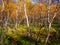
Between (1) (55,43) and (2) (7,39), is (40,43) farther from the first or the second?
(2) (7,39)

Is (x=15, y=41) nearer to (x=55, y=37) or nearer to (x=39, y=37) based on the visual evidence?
(x=39, y=37)

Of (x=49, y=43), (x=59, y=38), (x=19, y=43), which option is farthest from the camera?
(x=59, y=38)

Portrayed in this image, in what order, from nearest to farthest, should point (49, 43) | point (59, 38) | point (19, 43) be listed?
1. point (19, 43)
2. point (49, 43)
3. point (59, 38)

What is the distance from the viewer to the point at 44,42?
14.0 meters

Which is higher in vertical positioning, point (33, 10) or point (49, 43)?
point (33, 10)

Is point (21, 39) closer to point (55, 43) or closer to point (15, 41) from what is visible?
point (15, 41)

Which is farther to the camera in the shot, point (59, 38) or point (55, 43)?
point (59, 38)

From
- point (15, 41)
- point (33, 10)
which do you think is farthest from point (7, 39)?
point (33, 10)

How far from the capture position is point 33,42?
1362cm

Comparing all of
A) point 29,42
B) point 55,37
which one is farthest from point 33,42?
point 55,37

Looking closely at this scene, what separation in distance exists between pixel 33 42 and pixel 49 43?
1.42m

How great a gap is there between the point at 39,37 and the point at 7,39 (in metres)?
2.64

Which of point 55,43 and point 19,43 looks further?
point 55,43

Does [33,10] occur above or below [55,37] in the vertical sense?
above
